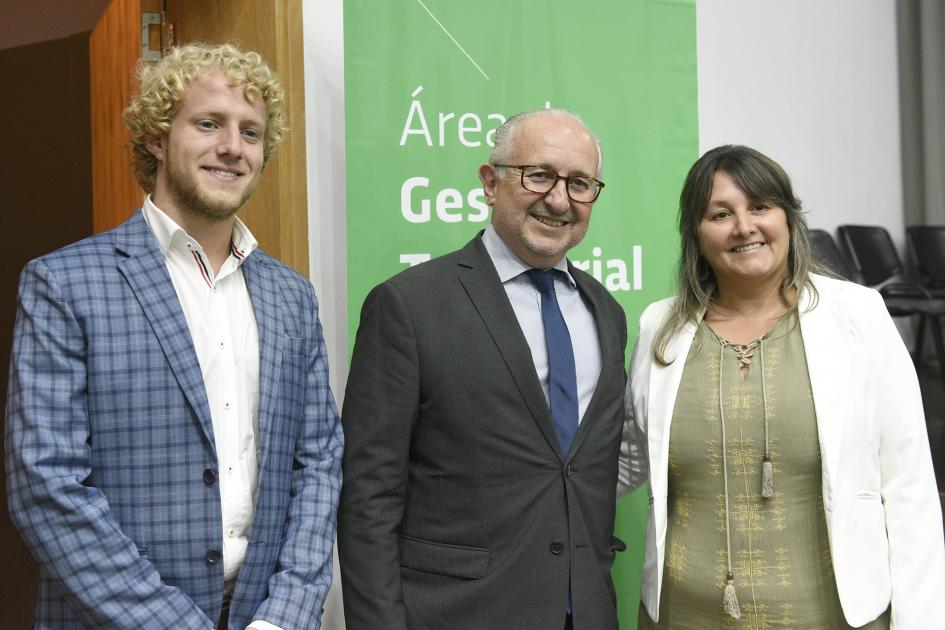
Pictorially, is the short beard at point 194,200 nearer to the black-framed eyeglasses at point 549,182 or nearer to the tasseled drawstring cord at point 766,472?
the black-framed eyeglasses at point 549,182

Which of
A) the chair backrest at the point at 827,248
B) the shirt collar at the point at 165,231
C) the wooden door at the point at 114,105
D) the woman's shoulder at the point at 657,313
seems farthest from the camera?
the chair backrest at the point at 827,248

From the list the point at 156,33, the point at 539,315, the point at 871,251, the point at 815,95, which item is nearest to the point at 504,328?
the point at 539,315

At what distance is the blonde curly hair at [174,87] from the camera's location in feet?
5.44

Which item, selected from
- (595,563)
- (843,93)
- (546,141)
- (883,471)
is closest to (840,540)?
(883,471)

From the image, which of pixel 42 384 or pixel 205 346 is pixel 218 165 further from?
pixel 42 384

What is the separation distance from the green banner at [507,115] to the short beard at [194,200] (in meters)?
0.82

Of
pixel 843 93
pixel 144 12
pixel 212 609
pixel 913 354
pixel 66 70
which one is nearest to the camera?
pixel 212 609

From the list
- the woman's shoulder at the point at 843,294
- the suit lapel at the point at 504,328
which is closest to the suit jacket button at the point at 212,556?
the suit lapel at the point at 504,328

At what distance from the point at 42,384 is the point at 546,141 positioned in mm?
1113

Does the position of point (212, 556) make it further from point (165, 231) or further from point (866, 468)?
point (866, 468)

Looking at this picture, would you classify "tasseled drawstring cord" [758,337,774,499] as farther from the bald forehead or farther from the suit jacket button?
the suit jacket button

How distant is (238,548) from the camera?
160 centimetres

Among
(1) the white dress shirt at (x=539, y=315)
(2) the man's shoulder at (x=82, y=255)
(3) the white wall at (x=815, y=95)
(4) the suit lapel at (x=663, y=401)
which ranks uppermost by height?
(3) the white wall at (x=815, y=95)

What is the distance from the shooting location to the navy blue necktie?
179cm
